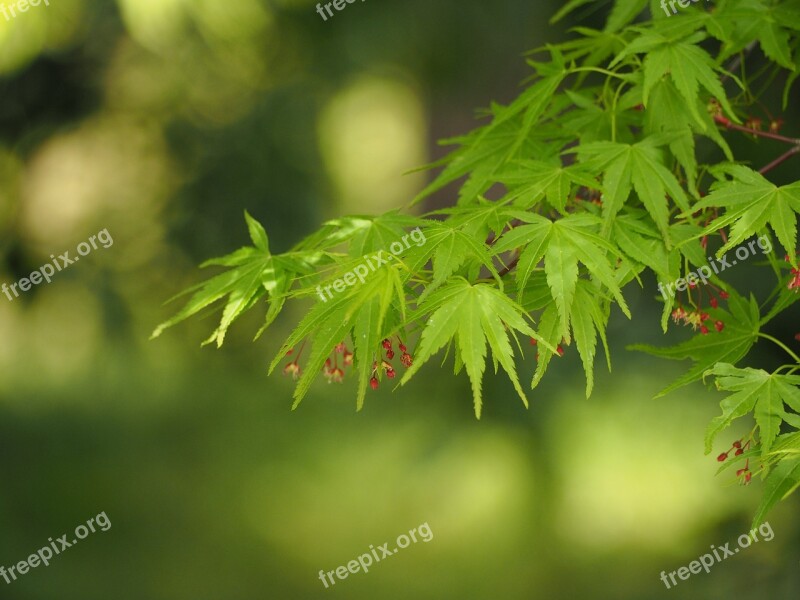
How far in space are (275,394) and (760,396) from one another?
193cm

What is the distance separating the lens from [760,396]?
1.12 meters

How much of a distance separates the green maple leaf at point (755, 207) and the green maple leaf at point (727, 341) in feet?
0.81

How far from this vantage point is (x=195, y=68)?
273 centimetres

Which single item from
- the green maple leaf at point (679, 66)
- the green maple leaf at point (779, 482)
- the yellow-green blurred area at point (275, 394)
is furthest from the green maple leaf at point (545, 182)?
→ the yellow-green blurred area at point (275, 394)

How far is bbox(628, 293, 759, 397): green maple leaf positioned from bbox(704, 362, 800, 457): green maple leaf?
0.46 feet

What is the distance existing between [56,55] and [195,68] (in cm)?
43

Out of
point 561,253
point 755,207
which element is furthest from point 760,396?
point 561,253

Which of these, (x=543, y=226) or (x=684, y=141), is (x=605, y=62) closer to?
(x=684, y=141)

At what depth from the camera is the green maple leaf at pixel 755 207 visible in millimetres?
1041

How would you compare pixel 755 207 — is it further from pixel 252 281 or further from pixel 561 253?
pixel 252 281

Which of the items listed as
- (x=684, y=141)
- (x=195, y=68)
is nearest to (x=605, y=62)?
(x=684, y=141)

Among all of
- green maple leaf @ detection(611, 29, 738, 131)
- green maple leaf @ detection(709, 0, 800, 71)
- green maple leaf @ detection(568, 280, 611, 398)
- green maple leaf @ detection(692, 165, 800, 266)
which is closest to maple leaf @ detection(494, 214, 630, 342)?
green maple leaf @ detection(568, 280, 611, 398)

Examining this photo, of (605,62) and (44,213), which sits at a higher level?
(44,213)

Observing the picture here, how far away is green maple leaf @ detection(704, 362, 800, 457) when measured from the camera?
1.10 m
